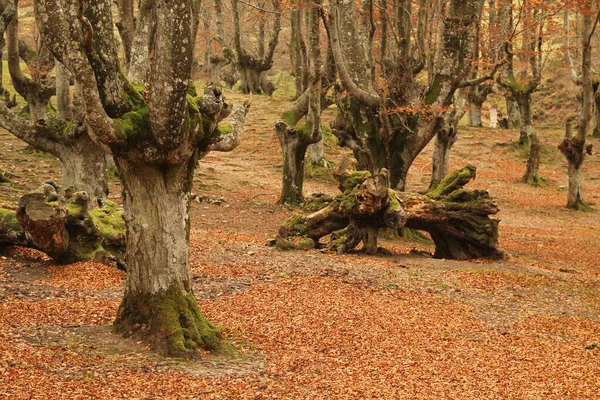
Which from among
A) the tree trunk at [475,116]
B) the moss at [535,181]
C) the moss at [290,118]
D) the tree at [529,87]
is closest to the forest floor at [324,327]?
the moss at [290,118]

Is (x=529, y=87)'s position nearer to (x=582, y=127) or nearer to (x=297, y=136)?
(x=582, y=127)

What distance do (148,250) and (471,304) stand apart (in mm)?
5919

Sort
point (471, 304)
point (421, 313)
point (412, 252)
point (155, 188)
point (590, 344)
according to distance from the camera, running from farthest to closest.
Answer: point (412, 252) → point (471, 304) → point (421, 313) → point (590, 344) → point (155, 188)

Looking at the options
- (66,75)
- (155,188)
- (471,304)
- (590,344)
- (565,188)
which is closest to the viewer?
(155,188)

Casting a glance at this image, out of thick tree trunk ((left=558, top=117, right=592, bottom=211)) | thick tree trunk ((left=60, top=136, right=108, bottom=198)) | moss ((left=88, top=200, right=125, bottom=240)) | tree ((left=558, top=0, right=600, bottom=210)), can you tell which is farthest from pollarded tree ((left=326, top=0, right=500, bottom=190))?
thick tree trunk ((left=558, top=117, right=592, bottom=211))

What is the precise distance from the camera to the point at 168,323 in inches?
319

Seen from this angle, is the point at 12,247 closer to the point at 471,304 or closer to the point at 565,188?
the point at 471,304

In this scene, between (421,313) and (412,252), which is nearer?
(421,313)

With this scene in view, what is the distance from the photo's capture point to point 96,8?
855 cm

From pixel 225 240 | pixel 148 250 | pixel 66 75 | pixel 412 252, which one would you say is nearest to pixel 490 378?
pixel 148 250

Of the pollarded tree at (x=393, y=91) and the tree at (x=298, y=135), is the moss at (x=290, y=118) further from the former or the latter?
the pollarded tree at (x=393, y=91)

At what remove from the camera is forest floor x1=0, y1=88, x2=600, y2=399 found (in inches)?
286

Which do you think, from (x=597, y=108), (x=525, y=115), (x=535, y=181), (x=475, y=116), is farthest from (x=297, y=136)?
(x=475, y=116)

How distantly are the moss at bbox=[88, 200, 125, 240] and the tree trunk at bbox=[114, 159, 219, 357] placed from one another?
3.74m
